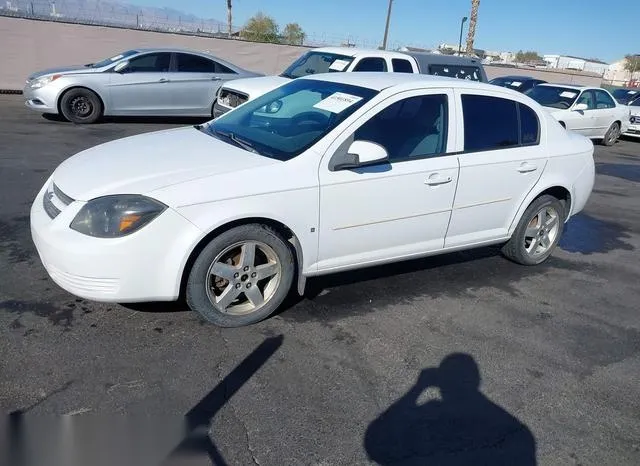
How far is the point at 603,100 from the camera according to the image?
1488 centimetres

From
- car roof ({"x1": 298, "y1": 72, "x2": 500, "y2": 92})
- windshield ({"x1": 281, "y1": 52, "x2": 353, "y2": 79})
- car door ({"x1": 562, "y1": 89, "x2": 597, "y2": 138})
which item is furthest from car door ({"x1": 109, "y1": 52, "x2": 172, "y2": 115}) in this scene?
car door ({"x1": 562, "y1": 89, "x2": 597, "y2": 138})

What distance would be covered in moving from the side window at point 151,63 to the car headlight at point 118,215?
29.7 feet

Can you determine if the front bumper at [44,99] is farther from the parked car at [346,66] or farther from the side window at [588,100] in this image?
the side window at [588,100]

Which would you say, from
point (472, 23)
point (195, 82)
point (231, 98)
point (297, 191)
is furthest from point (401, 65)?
point (472, 23)

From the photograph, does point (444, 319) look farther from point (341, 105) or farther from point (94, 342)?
point (94, 342)

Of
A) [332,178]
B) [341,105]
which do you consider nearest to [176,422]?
[332,178]

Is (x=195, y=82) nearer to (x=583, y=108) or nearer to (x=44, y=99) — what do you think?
(x=44, y=99)

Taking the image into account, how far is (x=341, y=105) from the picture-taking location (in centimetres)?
417

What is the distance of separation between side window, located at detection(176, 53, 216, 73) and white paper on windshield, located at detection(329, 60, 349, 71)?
3.41 meters

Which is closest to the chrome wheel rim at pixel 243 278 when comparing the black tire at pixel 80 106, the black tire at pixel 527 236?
the black tire at pixel 527 236

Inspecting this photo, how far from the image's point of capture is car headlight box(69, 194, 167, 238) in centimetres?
328

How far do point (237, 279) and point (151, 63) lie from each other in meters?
9.32

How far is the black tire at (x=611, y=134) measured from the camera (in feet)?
50.5

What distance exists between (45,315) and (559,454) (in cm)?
323
